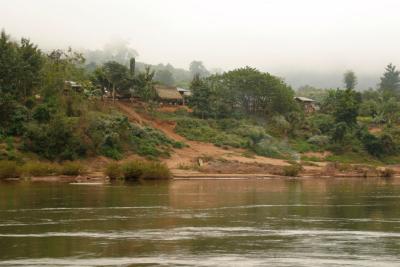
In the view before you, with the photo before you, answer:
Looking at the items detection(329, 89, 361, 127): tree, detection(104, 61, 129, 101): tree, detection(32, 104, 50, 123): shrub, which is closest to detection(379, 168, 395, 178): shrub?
detection(329, 89, 361, 127): tree

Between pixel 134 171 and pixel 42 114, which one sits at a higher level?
pixel 42 114

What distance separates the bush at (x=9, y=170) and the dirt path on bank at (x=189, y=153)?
14442 millimetres

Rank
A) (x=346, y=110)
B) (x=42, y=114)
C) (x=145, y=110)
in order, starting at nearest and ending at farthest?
(x=42, y=114)
(x=145, y=110)
(x=346, y=110)

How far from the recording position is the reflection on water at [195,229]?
52.6ft

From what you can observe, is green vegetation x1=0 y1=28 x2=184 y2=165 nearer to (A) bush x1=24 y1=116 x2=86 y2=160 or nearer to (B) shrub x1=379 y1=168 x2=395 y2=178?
(A) bush x1=24 y1=116 x2=86 y2=160

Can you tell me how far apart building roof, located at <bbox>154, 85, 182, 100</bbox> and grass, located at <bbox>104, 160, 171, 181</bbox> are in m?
43.4

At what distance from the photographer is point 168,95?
95375mm

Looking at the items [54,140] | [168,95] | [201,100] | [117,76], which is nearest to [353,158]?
[201,100]

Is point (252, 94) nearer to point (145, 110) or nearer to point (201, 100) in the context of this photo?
point (201, 100)

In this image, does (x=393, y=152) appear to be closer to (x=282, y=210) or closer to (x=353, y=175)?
(x=353, y=175)

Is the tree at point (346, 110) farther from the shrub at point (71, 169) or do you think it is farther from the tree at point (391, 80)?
the tree at point (391, 80)

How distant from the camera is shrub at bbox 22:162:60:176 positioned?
48656 mm

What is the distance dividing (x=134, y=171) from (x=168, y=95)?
47.1m

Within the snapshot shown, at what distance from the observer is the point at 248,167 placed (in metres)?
61.6
